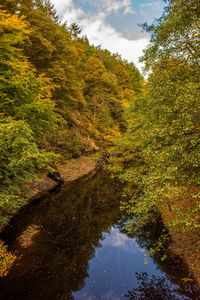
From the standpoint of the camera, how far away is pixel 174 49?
8.43 meters

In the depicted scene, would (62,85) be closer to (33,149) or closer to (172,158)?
(33,149)

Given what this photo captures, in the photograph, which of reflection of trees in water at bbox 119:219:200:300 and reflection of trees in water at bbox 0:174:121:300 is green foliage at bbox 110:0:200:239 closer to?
reflection of trees in water at bbox 119:219:200:300

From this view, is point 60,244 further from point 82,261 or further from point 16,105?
point 16,105

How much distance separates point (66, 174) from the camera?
78.6 ft

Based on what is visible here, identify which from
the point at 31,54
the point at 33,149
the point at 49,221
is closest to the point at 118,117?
the point at 31,54

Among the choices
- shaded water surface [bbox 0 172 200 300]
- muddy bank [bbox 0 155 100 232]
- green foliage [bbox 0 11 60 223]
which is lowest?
shaded water surface [bbox 0 172 200 300]

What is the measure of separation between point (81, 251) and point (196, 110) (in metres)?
9.36

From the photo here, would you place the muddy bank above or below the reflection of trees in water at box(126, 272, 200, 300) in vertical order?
above

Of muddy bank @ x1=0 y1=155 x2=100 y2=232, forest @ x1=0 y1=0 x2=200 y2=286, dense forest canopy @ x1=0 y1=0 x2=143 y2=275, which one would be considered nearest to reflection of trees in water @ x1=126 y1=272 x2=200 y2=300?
forest @ x1=0 y1=0 x2=200 y2=286

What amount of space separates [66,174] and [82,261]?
1538 centimetres

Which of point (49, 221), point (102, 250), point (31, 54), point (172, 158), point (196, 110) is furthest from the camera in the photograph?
point (31, 54)

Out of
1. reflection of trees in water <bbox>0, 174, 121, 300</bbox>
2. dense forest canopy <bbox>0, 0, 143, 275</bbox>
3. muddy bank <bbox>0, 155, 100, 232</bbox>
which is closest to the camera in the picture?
reflection of trees in water <bbox>0, 174, 121, 300</bbox>

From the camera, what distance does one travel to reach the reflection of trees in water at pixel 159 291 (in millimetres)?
7016

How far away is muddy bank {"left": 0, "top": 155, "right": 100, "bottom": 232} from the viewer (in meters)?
16.6
